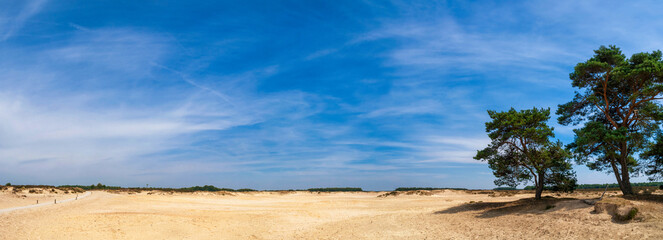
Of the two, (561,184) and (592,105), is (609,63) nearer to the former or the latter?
(592,105)

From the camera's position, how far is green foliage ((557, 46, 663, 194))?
21.1 m

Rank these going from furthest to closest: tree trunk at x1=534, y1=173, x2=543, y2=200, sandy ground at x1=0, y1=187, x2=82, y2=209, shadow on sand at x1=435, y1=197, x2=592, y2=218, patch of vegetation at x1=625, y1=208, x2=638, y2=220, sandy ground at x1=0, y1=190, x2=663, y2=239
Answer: sandy ground at x1=0, y1=187, x2=82, y2=209 → tree trunk at x1=534, y1=173, x2=543, y2=200 → shadow on sand at x1=435, y1=197, x2=592, y2=218 → sandy ground at x1=0, y1=190, x2=663, y2=239 → patch of vegetation at x1=625, y1=208, x2=638, y2=220

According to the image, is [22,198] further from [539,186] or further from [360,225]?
[539,186]

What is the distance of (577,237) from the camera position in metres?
14.1

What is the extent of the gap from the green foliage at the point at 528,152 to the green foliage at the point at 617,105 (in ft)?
4.84

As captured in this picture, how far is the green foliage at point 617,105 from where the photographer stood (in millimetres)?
21094

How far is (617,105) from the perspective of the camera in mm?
23500

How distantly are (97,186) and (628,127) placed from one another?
102485mm

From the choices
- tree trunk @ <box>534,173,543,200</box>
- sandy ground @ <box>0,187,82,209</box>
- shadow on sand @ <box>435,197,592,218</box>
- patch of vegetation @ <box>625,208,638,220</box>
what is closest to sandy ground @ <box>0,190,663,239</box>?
shadow on sand @ <box>435,197,592,218</box>

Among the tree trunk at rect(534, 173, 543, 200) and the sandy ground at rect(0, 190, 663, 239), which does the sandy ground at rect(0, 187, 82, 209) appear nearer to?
the sandy ground at rect(0, 190, 663, 239)

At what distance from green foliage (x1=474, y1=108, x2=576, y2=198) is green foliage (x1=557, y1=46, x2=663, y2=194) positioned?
1.47 metres

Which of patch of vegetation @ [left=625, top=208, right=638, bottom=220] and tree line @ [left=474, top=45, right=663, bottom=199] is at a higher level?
tree line @ [left=474, top=45, right=663, bottom=199]

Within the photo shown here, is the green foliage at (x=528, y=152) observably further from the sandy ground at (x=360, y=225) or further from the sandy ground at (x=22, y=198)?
the sandy ground at (x=22, y=198)

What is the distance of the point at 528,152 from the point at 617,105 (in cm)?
668
